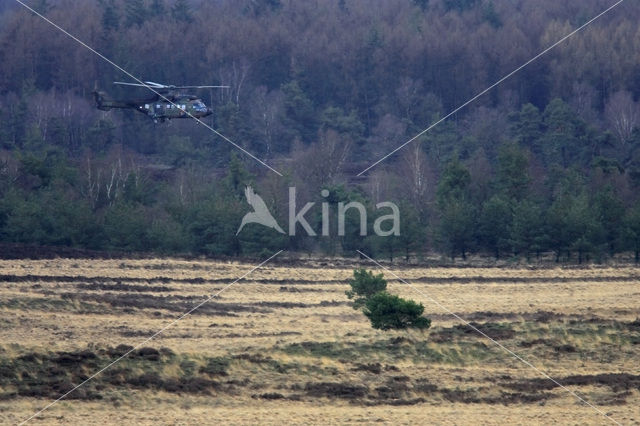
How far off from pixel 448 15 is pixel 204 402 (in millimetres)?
101958

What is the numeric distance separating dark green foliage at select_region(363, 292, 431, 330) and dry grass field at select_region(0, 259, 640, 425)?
0.51 meters

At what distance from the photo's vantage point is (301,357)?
24.4m

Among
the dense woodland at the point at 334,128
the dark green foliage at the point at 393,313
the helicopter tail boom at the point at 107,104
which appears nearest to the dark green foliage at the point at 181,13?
the dense woodland at the point at 334,128

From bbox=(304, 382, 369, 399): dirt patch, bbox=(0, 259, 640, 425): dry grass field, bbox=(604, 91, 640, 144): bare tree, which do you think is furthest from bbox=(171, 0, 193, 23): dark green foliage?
bbox=(304, 382, 369, 399): dirt patch

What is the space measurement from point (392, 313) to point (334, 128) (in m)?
59.5

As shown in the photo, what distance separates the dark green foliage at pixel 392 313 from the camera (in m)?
27.8

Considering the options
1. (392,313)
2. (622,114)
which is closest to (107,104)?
(392,313)

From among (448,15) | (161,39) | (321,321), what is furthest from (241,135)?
(321,321)

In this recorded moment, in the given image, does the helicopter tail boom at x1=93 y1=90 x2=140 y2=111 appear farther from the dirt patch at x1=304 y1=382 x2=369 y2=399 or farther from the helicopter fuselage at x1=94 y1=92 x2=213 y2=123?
the dirt patch at x1=304 y1=382 x2=369 y2=399

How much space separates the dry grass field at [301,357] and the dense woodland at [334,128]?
37.1 feet

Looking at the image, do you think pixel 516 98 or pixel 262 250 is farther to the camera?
pixel 516 98

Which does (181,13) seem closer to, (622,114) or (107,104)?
(622,114)

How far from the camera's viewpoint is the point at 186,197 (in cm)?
6272

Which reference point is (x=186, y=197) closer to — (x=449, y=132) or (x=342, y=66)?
(x=449, y=132)
